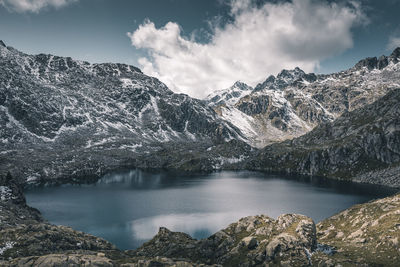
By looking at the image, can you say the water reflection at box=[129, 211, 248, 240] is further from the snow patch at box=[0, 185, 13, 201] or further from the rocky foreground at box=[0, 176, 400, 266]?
the snow patch at box=[0, 185, 13, 201]

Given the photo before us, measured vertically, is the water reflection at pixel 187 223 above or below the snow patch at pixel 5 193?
below

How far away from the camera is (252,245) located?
61031 mm

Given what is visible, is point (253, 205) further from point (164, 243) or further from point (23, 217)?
point (23, 217)

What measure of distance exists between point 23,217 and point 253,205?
367ft

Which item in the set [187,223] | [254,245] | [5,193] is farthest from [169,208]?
[254,245]

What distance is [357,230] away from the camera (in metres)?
77.8

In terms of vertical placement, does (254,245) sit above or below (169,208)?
above

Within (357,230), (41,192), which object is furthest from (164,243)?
(41,192)

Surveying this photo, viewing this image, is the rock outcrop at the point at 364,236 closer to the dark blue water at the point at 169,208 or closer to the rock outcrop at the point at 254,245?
the rock outcrop at the point at 254,245

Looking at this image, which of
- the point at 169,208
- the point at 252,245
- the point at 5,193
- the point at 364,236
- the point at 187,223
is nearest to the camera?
the point at 252,245

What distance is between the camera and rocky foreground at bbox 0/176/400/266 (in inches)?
2071

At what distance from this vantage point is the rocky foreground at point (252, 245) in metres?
52.6

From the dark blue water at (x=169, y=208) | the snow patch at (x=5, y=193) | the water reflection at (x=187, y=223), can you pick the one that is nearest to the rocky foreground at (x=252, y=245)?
the snow patch at (x=5, y=193)

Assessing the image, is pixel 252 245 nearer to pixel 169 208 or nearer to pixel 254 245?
pixel 254 245
